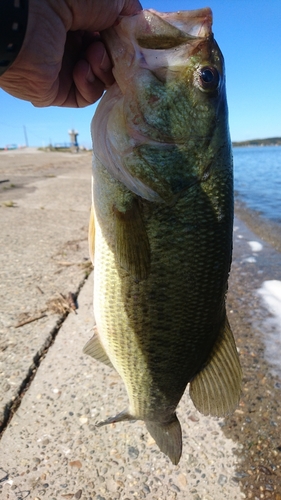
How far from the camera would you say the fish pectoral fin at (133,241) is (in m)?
1.72

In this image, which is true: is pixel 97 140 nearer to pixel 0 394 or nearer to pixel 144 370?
pixel 144 370

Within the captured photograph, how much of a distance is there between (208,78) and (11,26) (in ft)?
2.84

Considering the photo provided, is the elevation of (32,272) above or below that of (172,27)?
below

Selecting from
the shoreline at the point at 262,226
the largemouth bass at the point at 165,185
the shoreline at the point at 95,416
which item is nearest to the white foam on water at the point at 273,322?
the shoreline at the point at 95,416

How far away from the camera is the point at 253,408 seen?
2.71 m

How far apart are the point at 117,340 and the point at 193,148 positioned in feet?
3.41

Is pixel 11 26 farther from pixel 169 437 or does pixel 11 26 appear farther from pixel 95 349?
pixel 169 437

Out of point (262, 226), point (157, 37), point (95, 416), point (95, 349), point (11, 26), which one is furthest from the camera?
point (262, 226)

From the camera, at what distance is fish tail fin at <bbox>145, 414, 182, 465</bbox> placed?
2018mm

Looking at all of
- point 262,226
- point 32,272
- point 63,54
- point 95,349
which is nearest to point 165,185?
point 63,54

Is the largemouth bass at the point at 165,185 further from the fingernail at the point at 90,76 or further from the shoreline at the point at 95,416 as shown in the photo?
the shoreline at the point at 95,416

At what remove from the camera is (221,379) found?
6.51ft

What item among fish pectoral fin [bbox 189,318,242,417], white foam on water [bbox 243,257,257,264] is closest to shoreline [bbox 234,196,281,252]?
white foam on water [bbox 243,257,257,264]

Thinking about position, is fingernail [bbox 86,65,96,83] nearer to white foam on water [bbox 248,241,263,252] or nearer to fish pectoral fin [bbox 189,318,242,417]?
fish pectoral fin [bbox 189,318,242,417]
